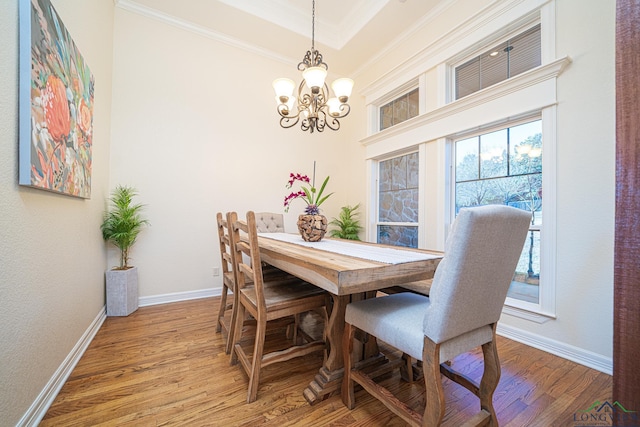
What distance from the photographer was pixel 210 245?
316 cm

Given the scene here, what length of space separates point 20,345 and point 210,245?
2.09m

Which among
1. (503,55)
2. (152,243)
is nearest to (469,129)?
(503,55)

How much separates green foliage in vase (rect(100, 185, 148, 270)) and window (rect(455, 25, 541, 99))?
3702mm

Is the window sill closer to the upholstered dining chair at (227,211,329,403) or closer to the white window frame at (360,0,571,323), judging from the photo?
the white window frame at (360,0,571,323)

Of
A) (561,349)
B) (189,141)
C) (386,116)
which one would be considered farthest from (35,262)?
(386,116)

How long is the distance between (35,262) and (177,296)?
1909 mm

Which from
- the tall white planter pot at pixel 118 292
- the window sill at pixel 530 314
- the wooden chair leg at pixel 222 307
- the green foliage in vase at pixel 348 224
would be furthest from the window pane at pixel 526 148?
the tall white planter pot at pixel 118 292

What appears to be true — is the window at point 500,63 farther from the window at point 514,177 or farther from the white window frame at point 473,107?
the window at point 514,177

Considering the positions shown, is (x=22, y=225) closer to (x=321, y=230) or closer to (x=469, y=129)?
(x=321, y=230)

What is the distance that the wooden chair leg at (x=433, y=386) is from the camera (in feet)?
3.00

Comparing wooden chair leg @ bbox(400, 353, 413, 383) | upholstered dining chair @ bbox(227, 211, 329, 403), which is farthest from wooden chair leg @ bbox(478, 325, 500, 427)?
upholstered dining chair @ bbox(227, 211, 329, 403)

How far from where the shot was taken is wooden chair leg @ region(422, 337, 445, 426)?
91cm

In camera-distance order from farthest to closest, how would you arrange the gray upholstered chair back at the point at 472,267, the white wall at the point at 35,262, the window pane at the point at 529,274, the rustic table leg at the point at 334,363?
the window pane at the point at 529,274 < the rustic table leg at the point at 334,363 < the white wall at the point at 35,262 < the gray upholstered chair back at the point at 472,267

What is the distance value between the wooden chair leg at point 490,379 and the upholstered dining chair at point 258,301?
84 centimetres
